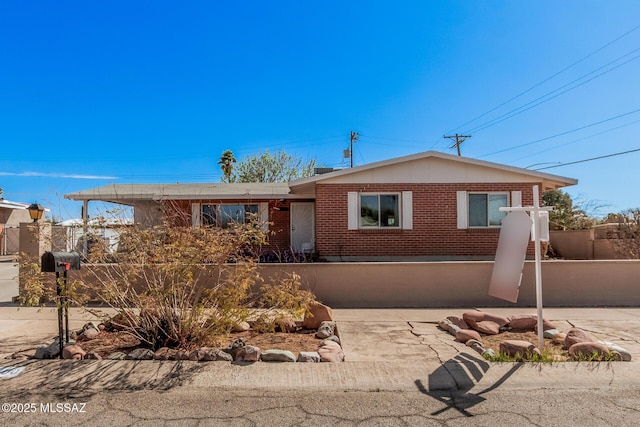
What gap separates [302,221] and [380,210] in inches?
144

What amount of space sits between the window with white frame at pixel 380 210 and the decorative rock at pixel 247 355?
793cm

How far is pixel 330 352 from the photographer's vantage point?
515 centimetres

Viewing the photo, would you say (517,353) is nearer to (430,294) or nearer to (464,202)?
(430,294)

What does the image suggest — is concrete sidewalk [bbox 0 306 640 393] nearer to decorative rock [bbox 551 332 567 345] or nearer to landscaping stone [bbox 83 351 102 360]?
landscaping stone [bbox 83 351 102 360]

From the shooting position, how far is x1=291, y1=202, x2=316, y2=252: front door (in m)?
15.3

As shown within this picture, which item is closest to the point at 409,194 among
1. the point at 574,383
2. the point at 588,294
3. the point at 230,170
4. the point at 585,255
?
the point at 588,294

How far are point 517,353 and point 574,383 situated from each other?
0.74 meters

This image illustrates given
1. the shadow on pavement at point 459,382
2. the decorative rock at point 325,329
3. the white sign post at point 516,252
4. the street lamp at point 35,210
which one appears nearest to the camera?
the shadow on pavement at point 459,382

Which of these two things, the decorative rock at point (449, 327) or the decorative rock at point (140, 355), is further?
the decorative rock at point (449, 327)

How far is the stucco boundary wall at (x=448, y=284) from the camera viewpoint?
875 centimetres

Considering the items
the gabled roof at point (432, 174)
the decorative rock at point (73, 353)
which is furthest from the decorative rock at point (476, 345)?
the gabled roof at point (432, 174)

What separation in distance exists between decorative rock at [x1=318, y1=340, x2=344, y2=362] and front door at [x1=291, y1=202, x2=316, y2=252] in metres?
9.75

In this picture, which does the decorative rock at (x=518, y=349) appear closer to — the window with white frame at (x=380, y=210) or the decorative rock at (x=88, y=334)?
the decorative rock at (x=88, y=334)

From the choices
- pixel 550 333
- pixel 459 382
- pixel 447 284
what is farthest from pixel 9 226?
pixel 550 333
